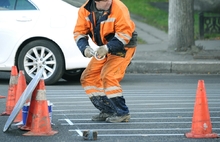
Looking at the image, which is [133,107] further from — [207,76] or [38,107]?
[207,76]

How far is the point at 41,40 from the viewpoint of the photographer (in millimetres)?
11211

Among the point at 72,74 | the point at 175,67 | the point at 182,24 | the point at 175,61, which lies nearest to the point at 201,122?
the point at 72,74

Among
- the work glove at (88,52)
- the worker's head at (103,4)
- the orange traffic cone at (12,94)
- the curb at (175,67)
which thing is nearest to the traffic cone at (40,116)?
the work glove at (88,52)

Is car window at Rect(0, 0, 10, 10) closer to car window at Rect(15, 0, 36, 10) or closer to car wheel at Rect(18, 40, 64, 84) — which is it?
car window at Rect(15, 0, 36, 10)

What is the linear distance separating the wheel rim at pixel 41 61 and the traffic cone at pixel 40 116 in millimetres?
3903

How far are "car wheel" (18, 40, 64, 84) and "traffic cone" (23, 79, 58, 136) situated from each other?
389 centimetres

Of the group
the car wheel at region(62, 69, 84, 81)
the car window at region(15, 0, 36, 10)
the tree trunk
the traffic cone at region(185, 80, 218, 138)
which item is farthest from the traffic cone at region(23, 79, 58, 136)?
the tree trunk

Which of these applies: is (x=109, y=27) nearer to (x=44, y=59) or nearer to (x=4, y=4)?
(x=44, y=59)

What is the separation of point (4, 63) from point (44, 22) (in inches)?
37.4

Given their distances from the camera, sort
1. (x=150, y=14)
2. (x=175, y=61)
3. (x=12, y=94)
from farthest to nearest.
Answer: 1. (x=150, y=14)
2. (x=175, y=61)
3. (x=12, y=94)

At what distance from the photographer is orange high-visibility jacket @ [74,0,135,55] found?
7652 millimetres

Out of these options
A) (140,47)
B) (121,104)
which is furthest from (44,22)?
(140,47)

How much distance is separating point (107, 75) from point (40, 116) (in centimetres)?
102

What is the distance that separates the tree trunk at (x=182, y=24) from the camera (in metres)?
15.0
